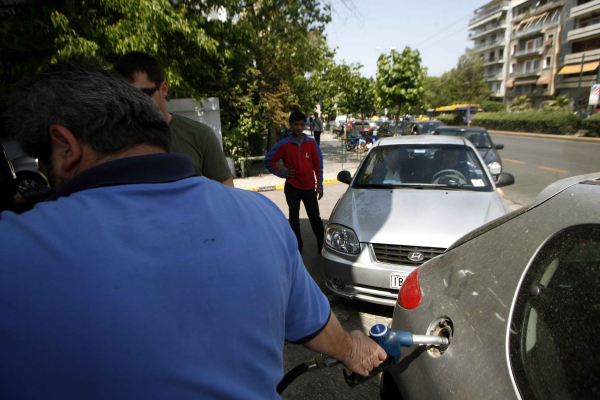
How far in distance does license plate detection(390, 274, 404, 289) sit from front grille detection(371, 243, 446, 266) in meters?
0.13

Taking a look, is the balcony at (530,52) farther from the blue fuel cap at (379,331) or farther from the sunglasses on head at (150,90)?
the blue fuel cap at (379,331)

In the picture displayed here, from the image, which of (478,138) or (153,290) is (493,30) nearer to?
(478,138)

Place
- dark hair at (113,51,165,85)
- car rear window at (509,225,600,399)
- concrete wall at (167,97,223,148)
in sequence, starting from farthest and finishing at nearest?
concrete wall at (167,97,223,148)
dark hair at (113,51,165,85)
car rear window at (509,225,600,399)

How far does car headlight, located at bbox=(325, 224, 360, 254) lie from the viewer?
10.8 feet

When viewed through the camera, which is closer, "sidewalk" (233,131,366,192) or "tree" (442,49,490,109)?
"sidewalk" (233,131,366,192)

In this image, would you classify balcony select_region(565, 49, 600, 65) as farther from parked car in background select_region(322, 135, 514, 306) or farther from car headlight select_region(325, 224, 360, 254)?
car headlight select_region(325, 224, 360, 254)

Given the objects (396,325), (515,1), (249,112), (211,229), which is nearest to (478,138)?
(249,112)

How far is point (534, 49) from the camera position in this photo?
50594mm

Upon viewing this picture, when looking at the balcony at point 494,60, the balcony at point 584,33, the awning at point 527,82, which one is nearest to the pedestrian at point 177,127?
the balcony at point 584,33

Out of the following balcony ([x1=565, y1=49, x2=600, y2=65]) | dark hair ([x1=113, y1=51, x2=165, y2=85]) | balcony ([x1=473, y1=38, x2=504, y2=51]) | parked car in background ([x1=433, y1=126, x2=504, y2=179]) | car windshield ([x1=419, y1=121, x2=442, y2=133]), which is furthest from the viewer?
balcony ([x1=473, y1=38, x2=504, y2=51])

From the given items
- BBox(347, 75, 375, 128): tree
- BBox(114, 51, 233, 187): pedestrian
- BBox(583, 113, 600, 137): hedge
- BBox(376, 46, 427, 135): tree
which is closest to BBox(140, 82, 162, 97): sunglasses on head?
BBox(114, 51, 233, 187): pedestrian

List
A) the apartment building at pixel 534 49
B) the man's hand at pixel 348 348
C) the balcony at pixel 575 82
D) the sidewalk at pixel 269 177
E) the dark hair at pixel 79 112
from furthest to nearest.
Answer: the apartment building at pixel 534 49
the balcony at pixel 575 82
the sidewalk at pixel 269 177
the man's hand at pixel 348 348
the dark hair at pixel 79 112

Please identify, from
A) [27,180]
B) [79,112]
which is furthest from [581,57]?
[79,112]

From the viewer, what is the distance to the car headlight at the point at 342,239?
3.29 meters
